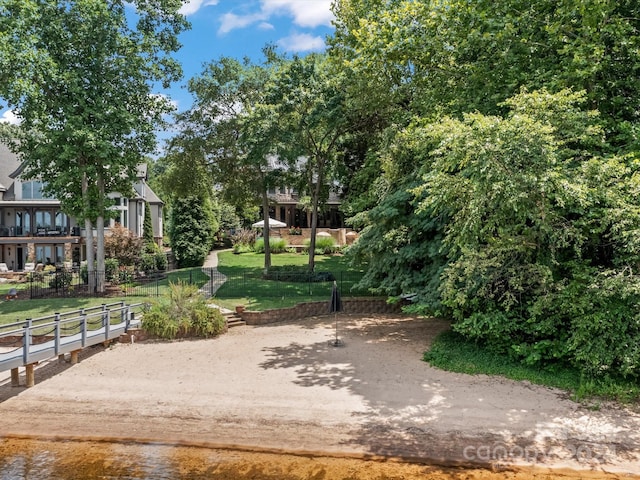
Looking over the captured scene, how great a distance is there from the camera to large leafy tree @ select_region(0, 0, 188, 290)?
57.4 feet

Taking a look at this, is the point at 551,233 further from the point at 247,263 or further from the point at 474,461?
the point at 247,263

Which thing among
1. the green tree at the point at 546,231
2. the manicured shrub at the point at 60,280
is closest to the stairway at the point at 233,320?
the green tree at the point at 546,231

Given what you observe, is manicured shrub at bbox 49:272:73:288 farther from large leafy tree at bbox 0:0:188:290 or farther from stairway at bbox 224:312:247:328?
stairway at bbox 224:312:247:328

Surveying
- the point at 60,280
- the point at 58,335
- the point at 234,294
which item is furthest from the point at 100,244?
the point at 58,335

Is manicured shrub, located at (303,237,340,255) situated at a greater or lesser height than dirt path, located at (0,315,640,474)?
greater

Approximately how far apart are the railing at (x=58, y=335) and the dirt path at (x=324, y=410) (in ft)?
2.29

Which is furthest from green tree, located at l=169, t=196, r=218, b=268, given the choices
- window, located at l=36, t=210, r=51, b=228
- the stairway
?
the stairway

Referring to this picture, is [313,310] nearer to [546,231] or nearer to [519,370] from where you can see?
[519,370]

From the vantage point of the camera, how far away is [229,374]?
11773 millimetres

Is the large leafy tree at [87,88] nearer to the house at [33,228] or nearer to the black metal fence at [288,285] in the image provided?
the black metal fence at [288,285]

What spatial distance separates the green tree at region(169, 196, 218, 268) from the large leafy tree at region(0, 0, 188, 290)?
8807 mm

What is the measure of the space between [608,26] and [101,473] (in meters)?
14.3

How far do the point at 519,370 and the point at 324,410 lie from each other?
5.21m

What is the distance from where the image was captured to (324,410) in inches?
381
